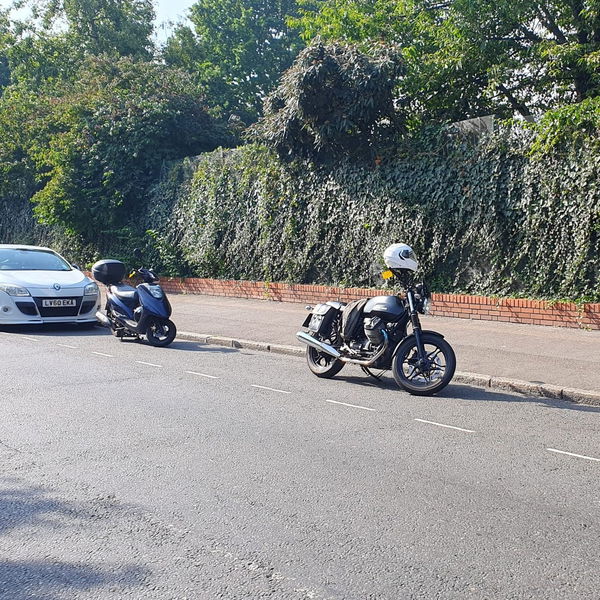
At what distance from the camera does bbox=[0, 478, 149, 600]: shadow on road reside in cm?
355

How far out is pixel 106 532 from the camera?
418cm

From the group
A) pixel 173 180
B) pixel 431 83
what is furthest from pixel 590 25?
pixel 173 180

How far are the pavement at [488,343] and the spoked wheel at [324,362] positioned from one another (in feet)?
4.57

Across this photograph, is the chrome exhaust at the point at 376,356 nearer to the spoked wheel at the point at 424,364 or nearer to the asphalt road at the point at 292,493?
the spoked wheel at the point at 424,364

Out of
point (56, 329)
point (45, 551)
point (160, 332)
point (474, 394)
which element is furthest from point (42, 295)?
point (45, 551)

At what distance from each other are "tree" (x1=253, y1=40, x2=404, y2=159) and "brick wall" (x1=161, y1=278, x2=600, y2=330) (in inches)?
113

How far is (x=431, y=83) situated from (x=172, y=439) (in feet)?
39.1

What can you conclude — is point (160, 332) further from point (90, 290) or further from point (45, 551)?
point (45, 551)

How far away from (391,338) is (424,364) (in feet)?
1.58

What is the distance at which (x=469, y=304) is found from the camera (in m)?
13.0

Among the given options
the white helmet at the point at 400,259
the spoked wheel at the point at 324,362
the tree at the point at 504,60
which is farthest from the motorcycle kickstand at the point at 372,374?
the tree at the point at 504,60

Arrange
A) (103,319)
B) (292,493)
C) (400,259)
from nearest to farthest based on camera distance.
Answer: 1. (292,493)
2. (400,259)
3. (103,319)

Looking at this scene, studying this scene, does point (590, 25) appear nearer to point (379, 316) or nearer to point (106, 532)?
point (379, 316)

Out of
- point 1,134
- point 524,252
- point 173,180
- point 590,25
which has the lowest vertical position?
point 524,252
